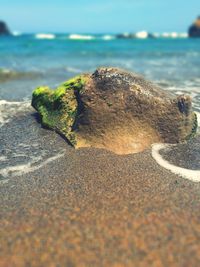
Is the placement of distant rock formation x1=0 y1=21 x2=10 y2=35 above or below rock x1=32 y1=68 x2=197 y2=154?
above

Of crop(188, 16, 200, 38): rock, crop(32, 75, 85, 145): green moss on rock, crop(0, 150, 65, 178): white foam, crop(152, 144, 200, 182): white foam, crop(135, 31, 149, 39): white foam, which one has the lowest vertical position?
crop(0, 150, 65, 178): white foam

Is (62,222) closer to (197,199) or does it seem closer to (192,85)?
(197,199)

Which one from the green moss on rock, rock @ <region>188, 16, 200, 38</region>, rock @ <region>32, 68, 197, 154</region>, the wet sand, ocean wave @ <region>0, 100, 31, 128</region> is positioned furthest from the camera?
rock @ <region>188, 16, 200, 38</region>

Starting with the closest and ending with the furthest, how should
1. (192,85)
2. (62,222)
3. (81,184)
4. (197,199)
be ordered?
(62,222)
(197,199)
(81,184)
(192,85)

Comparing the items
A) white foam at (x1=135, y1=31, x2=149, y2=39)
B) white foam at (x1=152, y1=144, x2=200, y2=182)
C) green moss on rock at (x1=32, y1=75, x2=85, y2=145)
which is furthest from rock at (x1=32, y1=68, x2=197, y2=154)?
white foam at (x1=135, y1=31, x2=149, y2=39)

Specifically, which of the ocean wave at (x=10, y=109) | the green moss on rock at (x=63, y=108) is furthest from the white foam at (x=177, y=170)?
the ocean wave at (x=10, y=109)

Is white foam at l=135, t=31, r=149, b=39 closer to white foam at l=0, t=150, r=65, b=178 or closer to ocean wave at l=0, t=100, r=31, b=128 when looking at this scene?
ocean wave at l=0, t=100, r=31, b=128

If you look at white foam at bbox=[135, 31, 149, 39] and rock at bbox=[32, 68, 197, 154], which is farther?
white foam at bbox=[135, 31, 149, 39]

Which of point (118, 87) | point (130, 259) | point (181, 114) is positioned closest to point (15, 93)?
point (118, 87)
